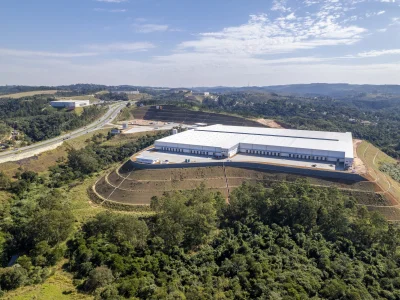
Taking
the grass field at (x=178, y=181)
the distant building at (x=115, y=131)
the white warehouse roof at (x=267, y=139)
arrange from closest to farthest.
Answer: the grass field at (x=178, y=181) < the white warehouse roof at (x=267, y=139) < the distant building at (x=115, y=131)

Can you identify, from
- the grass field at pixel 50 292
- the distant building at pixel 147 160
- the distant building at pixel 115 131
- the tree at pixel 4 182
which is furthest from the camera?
the distant building at pixel 115 131

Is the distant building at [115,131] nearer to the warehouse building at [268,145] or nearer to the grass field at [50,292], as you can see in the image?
the warehouse building at [268,145]

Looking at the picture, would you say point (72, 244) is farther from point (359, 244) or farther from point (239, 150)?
point (239, 150)

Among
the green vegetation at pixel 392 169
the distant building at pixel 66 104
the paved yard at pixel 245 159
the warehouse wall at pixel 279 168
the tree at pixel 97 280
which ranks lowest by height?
the tree at pixel 97 280

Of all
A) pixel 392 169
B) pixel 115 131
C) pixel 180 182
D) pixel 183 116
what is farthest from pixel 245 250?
pixel 183 116

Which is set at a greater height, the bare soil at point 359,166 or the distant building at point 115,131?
the distant building at point 115,131

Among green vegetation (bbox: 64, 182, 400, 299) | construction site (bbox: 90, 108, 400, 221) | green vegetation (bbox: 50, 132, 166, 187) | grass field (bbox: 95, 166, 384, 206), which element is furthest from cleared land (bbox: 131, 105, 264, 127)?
green vegetation (bbox: 64, 182, 400, 299)

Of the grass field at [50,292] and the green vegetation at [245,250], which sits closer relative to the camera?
the grass field at [50,292]

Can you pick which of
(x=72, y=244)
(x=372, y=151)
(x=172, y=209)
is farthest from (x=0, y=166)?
(x=372, y=151)

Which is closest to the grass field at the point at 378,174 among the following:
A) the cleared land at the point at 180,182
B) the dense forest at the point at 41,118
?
the cleared land at the point at 180,182
